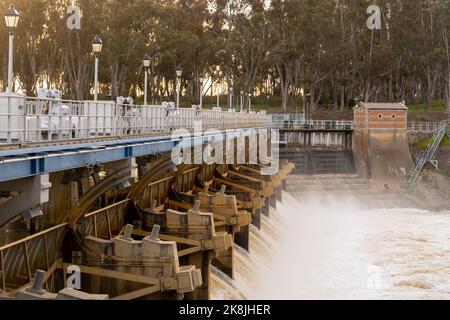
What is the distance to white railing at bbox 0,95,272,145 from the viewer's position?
1345 cm

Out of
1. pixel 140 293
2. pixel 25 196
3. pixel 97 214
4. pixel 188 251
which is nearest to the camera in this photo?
pixel 25 196

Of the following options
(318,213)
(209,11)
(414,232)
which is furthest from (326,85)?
(414,232)

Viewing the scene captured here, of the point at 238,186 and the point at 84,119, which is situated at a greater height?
the point at 84,119

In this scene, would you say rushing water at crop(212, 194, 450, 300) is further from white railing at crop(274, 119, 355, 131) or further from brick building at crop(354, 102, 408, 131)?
white railing at crop(274, 119, 355, 131)

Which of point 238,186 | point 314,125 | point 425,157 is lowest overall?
point 238,186

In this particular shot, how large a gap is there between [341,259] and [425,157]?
28.6 meters

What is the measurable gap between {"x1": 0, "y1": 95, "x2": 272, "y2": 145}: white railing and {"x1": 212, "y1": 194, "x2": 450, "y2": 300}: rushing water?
5884 millimetres

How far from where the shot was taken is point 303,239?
37.8 meters

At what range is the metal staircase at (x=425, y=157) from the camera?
56.7 metres

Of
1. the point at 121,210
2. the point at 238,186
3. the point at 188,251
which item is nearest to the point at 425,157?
the point at 238,186

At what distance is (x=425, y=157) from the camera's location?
5916 centimetres

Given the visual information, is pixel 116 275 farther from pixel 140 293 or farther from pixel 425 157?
pixel 425 157

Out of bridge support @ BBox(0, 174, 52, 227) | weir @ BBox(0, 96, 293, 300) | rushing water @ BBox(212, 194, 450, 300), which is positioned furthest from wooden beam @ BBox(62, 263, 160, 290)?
rushing water @ BBox(212, 194, 450, 300)

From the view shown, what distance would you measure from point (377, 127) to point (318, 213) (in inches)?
564
